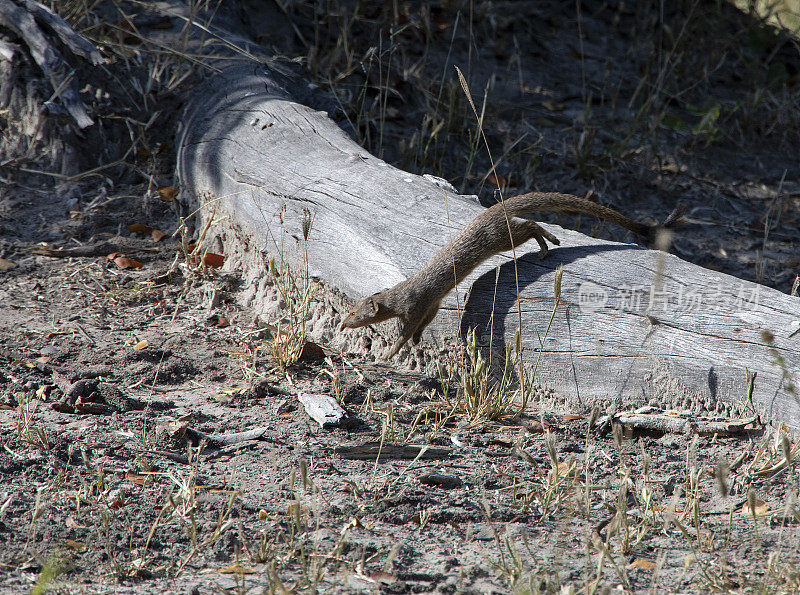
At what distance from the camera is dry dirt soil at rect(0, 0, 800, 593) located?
175 cm

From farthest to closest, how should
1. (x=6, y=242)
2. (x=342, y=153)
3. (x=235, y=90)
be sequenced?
(x=235, y=90) < (x=6, y=242) < (x=342, y=153)

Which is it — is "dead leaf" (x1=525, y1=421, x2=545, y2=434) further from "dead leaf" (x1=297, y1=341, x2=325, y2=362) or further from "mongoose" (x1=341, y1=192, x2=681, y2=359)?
"dead leaf" (x1=297, y1=341, x2=325, y2=362)

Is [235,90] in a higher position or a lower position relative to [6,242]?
higher

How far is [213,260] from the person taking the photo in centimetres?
352

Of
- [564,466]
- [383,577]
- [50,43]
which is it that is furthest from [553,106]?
[383,577]

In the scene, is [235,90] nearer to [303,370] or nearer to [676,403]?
[303,370]

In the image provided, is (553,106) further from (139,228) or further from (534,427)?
(534,427)

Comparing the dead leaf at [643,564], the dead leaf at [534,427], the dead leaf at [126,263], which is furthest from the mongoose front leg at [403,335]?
the dead leaf at [126,263]

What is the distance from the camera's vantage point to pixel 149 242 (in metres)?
3.71

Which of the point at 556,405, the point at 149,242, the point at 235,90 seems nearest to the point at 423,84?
the point at 235,90

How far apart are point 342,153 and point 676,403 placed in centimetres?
180

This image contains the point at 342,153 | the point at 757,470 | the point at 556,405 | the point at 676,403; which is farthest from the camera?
the point at 342,153

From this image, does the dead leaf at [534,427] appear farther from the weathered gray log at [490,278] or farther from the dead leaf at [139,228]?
the dead leaf at [139,228]

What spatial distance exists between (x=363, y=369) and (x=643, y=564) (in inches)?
54.5
